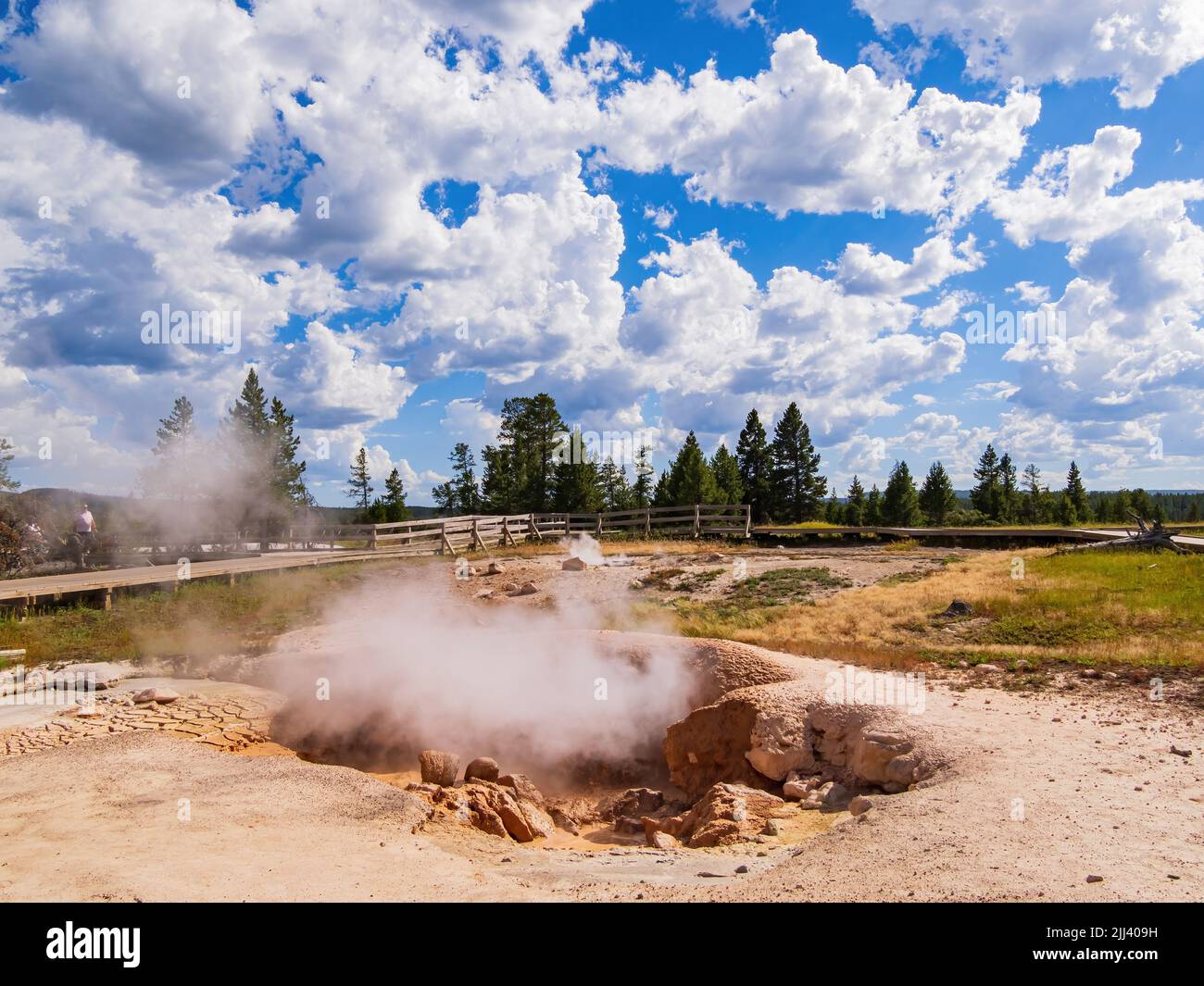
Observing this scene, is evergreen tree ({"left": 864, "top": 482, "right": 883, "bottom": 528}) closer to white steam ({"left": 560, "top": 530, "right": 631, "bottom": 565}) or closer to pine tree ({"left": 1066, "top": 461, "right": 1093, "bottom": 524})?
pine tree ({"left": 1066, "top": 461, "right": 1093, "bottom": 524})

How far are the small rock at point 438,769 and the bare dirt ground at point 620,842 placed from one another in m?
1.25

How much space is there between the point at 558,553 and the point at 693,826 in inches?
786

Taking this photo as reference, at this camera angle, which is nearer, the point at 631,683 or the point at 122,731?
the point at 122,731

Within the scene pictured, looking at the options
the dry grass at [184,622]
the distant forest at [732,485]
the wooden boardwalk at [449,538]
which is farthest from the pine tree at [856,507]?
the dry grass at [184,622]

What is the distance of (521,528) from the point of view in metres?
32.7

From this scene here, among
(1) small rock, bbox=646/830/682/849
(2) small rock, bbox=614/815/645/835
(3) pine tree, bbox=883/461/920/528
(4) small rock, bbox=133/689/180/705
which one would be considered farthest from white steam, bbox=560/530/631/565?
(3) pine tree, bbox=883/461/920/528

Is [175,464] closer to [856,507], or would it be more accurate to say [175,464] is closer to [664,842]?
[664,842]

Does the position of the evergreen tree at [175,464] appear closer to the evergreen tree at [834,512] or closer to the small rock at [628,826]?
the small rock at [628,826]

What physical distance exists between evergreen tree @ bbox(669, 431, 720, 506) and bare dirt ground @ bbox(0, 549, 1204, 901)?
147 feet

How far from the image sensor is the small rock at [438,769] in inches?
354

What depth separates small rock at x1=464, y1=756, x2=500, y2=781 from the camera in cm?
919

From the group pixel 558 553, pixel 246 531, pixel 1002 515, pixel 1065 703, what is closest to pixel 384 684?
pixel 1065 703
